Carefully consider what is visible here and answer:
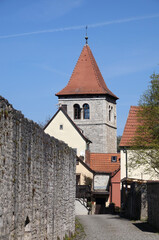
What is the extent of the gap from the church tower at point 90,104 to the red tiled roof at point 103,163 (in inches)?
503

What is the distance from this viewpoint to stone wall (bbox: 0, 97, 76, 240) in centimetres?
921

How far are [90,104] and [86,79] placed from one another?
3.84 metres

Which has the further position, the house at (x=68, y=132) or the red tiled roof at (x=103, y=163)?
the house at (x=68, y=132)

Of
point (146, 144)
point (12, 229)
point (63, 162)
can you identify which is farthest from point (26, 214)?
point (146, 144)

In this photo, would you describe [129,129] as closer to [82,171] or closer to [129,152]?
[129,152]

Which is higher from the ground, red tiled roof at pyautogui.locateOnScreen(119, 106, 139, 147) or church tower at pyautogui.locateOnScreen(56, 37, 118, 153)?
church tower at pyautogui.locateOnScreen(56, 37, 118, 153)

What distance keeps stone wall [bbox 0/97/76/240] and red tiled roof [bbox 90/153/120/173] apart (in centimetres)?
4440

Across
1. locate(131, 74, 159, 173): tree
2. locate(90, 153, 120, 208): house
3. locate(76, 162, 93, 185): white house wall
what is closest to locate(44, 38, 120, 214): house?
locate(90, 153, 120, 208): house

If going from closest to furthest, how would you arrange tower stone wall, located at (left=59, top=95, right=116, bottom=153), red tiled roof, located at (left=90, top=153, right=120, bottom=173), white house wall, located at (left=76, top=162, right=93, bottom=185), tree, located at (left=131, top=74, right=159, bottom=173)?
tree, located at (left=131, top=74, right=159, bottom=173)
white house wall, located at (left=76, top=162, right=93, bottom=185)
red tiled roof, located at (left=90, top=153, right=120, bottom=173)
tower stone wall, located at (left=59, top=95, right=116, bottom=153)

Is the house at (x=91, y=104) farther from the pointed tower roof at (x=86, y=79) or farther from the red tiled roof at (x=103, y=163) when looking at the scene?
the red tiled roof at (x=103, y=163)

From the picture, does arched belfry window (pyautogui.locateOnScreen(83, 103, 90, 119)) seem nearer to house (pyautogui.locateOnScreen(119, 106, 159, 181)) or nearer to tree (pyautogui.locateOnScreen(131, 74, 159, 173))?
house (pyautogui.locateOnScreen(119, 106, 159, 181))

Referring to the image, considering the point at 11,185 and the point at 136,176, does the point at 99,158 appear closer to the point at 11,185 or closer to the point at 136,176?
the point at 136,176

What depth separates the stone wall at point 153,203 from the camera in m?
22.2

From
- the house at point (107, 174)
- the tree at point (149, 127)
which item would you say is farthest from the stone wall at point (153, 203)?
the house at point (107, 174)
